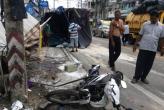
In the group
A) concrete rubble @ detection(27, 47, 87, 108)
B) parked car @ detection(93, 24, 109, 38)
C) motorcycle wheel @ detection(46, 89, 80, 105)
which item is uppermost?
motorcycle wheel @ detection(46, 89, 80, 105)

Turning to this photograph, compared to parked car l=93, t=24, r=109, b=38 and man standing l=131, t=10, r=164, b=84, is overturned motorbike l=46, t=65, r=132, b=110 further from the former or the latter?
parked car l=93, t=24, r=109, b=38

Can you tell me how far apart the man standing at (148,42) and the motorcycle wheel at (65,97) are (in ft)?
12.4

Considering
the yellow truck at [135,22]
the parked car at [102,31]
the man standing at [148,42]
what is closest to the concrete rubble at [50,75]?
the man standing at [148,42]

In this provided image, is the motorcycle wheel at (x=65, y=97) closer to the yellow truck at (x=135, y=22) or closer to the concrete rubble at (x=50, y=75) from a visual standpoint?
the concrete rubble at (x=50, y=75)

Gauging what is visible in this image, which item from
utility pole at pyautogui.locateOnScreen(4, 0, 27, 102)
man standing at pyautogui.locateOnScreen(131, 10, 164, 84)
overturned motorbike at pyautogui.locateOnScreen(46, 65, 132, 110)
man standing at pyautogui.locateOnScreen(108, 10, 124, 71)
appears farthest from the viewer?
man standing at pyautogui.locateOnScreen(108, 10, 124, 71)

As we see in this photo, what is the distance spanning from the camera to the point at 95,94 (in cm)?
686

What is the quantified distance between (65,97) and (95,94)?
537mm

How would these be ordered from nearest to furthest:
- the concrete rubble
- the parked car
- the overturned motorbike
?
the overturned motorbike
the concrete rubble
the parked car

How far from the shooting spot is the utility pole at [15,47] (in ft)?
24.0

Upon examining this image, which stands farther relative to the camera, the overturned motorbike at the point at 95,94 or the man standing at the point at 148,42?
the man standing at the point at 148,42

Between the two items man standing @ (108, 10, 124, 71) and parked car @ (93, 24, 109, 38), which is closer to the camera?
→ man standing @ (108, 10, 124, 71)

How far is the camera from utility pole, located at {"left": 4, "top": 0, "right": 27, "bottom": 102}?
7.30m

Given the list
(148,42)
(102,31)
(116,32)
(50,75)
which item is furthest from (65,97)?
(102,31)

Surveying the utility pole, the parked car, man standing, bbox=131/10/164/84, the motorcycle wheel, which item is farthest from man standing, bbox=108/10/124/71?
the parked car
